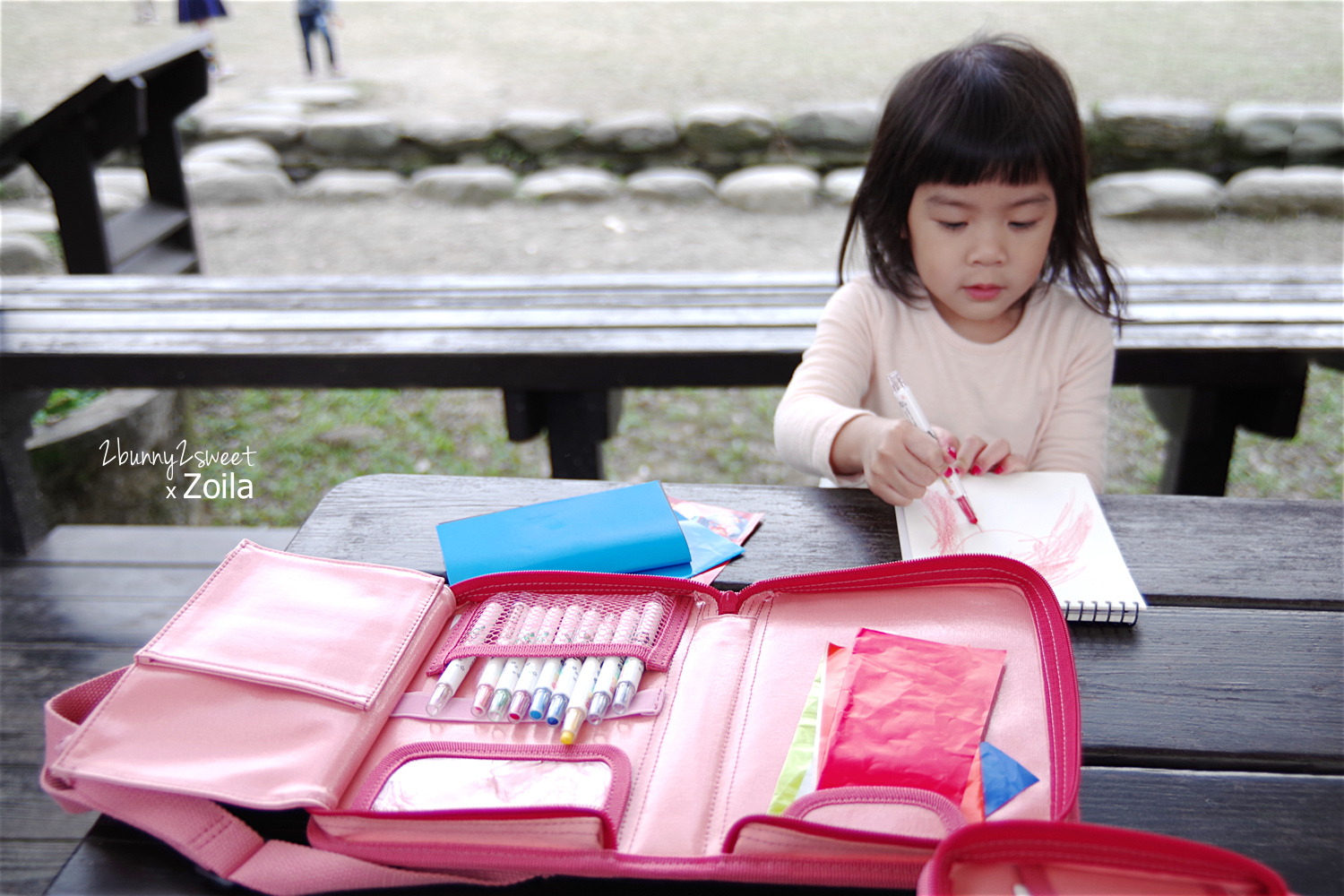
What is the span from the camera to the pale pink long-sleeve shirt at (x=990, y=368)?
1496mm

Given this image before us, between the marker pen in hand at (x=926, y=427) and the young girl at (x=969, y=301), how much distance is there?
0.12 ft

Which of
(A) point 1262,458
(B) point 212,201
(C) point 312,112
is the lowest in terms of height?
(A) point 1262,458

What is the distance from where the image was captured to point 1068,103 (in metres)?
1.37

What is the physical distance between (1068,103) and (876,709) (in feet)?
3.32

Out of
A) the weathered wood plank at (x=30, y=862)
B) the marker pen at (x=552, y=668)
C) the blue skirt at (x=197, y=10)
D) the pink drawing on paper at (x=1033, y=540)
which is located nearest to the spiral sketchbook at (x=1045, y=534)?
the pink drawing on paper at (x=1033, y=540)

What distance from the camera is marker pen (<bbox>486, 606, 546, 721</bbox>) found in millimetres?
782

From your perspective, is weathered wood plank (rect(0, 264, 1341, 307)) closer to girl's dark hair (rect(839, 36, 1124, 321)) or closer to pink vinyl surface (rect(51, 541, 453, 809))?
girl's dark hair (rect(839, 36, 1124, 321))

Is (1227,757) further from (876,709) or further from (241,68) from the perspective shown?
(241,68)

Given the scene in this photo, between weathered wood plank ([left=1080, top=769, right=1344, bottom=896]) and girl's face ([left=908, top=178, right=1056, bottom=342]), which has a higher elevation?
girl's face ([left=908, top=178, right=1056, bottom=342])

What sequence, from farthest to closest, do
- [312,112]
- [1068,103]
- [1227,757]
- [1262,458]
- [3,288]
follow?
1. [312,112]
2. [1262,458]
3. [3,288]
4. [1068,103]
5. [1227,757]

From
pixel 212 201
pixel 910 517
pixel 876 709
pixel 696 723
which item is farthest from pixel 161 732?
pixel 212 201

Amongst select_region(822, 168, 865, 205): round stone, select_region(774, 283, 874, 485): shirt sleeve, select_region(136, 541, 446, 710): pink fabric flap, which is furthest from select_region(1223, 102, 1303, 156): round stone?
select_region(136, 541, 446, 710): pink fabric flap

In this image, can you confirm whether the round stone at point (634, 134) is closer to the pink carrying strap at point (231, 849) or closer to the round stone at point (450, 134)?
the round stone at point (450, 134)

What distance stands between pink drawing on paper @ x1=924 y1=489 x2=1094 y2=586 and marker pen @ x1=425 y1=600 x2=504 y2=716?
1.64ft
